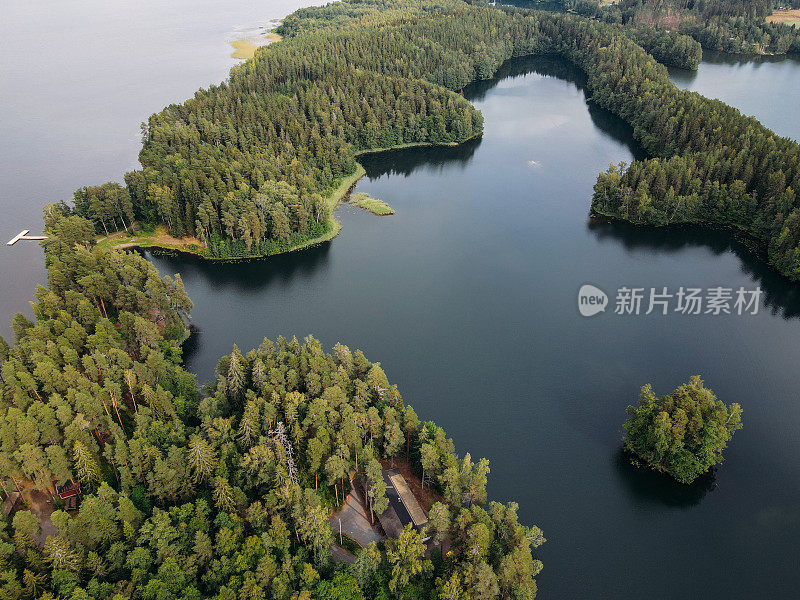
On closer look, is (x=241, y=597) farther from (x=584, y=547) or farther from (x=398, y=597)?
(x=584, y=547)

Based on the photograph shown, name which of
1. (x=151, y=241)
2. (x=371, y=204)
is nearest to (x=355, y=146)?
(x=371, y=204)

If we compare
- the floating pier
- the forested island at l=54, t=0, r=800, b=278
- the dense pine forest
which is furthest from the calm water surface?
the dense pine forest

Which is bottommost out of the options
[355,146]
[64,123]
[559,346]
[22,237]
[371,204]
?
[559,346]

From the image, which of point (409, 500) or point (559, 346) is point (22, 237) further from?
point (559, 346)

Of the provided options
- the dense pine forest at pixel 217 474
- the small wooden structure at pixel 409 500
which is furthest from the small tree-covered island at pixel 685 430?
the small wooden structure at pixel 409 500

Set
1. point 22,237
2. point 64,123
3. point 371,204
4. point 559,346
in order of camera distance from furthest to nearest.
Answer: point 64,123, point 371,204, point 22,237, point 559,346

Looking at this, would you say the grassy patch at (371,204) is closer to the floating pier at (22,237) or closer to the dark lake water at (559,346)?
the dark lake water at (559,346)

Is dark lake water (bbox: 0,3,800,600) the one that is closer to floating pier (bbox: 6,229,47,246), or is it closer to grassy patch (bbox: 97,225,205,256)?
grassy patch (bbox: 97,225,205,256)
